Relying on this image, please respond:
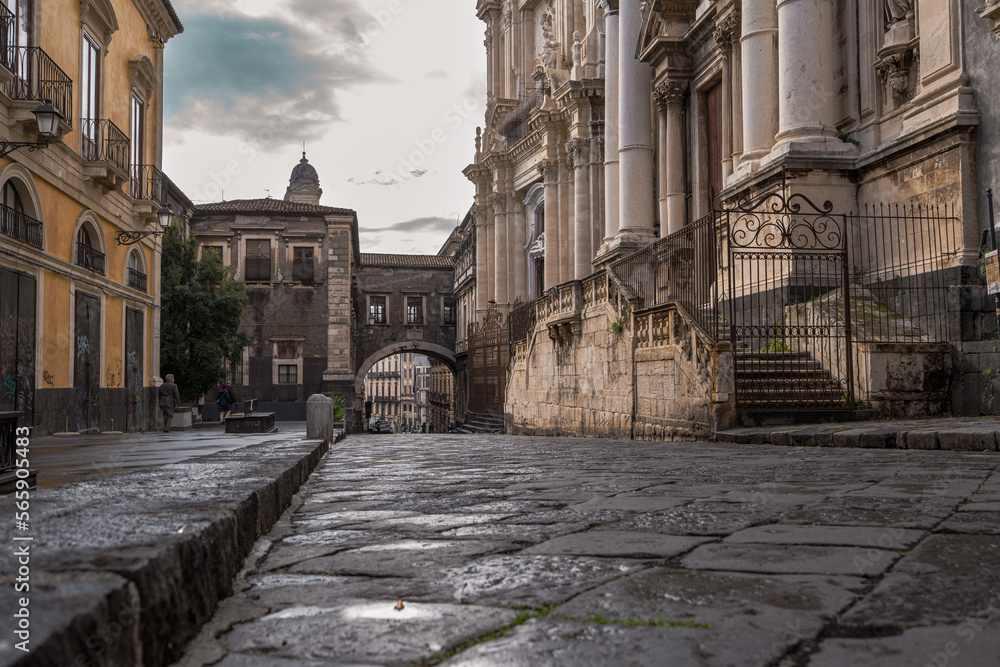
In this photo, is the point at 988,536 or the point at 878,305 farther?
the point at 878,305

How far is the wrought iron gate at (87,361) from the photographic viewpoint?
15336 millimetres

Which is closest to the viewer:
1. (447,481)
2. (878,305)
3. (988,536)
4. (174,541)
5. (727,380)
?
(174,541)

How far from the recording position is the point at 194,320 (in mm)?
28062

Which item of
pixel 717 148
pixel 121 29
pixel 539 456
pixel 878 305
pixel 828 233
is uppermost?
pixel 121 29

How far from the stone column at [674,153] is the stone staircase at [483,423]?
8174 mm

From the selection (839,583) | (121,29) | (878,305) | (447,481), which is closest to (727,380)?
(878,305)

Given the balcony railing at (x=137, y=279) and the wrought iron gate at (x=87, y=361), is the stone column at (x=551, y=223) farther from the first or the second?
the wrought iron gate at (x=87, y=361)

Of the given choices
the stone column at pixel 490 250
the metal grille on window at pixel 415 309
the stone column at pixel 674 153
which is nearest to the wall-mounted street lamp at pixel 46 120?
the stone column at pixel 674 153

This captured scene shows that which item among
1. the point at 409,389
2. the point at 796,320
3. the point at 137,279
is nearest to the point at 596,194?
the point at 137,279

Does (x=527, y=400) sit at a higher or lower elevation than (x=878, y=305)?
lower

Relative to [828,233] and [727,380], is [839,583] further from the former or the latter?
[828,233]

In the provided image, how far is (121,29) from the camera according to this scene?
717 inches

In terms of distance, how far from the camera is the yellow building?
1256 cm

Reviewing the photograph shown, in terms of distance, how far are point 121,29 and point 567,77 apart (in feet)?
48.6
